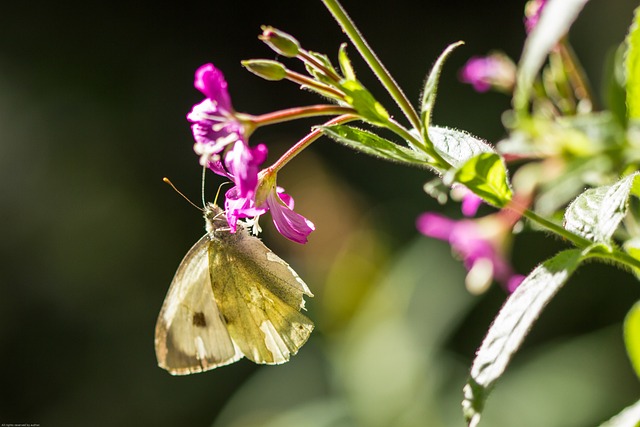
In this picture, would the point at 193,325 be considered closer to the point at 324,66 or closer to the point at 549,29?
the point at 324,66

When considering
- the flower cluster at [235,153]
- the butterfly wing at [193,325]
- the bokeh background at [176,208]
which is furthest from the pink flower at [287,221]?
the bokeh background at [176,208]

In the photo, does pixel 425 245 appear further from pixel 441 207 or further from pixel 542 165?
pixel 542 165

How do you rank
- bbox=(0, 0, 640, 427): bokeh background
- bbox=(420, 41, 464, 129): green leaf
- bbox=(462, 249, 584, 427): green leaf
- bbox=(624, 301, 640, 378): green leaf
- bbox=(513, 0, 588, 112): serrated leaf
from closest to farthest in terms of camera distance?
bbox=(513, 0, 588, 112): serrated leaf, bbox=(462, 249, 584, 427): green leaf, bbox=(420, 41, 464, 129): green leaf, bbox=(624, 301, 640, 378): green leaf, bbox=(0, 0, 640, 427): bokeh background

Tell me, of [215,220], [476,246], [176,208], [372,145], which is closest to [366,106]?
[372,145]

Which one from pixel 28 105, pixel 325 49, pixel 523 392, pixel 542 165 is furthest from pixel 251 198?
pixel 28 105

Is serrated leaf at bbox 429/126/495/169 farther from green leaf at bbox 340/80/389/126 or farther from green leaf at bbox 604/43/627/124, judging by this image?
green leaf at bbox 604/43/627/124

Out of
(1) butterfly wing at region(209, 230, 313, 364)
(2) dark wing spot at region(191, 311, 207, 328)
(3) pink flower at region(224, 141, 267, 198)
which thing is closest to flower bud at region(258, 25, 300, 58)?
(3) pink flower at region(224, 141, 267, 198)
